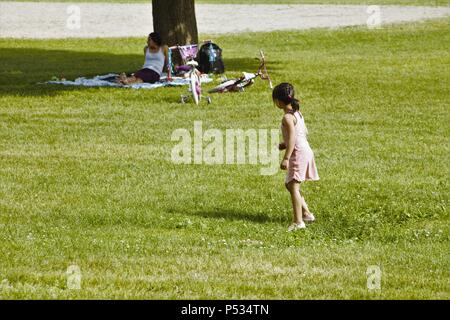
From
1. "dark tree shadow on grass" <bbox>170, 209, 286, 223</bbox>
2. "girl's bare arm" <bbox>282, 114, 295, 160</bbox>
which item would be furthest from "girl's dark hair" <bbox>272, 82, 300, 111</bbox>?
"dark tree shadow on grass" <bbox>170, 209, 286, 223</bbox>

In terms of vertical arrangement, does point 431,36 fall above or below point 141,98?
below

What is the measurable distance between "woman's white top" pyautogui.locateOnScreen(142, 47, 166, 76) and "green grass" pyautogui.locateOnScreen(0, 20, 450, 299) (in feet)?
2.73

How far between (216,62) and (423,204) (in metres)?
10.8

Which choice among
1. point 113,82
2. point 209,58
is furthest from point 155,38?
point 209,58

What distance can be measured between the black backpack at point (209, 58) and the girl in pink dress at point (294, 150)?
11.0m

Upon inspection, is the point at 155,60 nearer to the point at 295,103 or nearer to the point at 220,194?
the point at 220,194

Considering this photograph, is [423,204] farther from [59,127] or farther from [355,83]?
[355,83]

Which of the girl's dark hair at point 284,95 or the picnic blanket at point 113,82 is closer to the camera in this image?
the girl's dark hair at point 284,95

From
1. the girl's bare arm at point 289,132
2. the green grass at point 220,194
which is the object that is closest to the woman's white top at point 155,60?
the green grass at point 220,194

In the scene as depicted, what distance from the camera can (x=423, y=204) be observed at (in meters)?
11.9

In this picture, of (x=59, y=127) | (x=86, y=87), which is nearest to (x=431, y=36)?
(x=86, y=87)

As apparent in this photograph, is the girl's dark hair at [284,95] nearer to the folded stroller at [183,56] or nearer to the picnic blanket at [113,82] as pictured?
the picnic blanket at [113,82]

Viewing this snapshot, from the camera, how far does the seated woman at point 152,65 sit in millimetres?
20547
